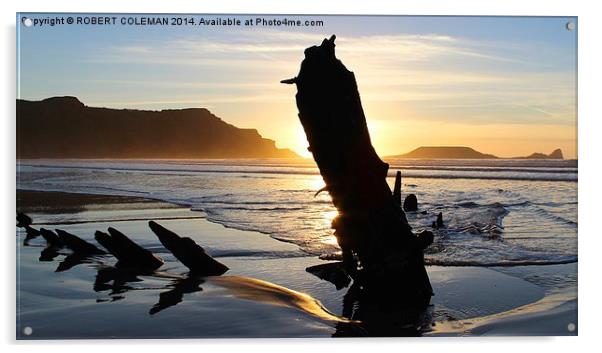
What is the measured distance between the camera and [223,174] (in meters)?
18.9

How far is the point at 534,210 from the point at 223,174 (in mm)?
8961

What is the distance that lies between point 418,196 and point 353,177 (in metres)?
11.9

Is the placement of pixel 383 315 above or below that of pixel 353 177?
below

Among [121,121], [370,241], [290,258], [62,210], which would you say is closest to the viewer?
[370,241]

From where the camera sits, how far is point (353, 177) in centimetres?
697

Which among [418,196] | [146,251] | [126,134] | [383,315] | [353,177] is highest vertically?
[126,134]

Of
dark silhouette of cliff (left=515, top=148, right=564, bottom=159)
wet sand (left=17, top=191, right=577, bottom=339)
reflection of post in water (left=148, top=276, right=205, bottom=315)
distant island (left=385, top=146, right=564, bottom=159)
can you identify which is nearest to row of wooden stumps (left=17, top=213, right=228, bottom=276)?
wet sand (left=17, top=191, right=577, bottom=339)

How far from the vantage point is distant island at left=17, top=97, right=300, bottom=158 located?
8.57 meters

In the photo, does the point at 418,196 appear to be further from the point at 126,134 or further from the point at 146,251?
the point at 146,251

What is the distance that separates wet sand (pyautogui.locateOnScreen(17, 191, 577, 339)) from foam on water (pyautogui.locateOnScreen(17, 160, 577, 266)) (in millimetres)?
821

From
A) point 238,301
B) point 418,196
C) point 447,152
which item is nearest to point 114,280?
point 238,301

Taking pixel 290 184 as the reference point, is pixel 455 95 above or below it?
above
